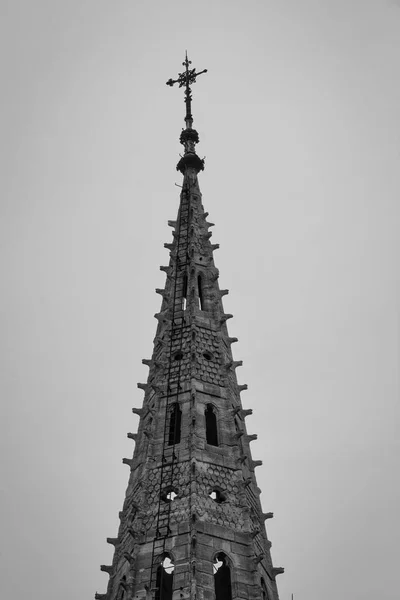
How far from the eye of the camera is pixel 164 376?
35219mm

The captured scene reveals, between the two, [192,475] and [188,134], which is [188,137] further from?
[192,475]

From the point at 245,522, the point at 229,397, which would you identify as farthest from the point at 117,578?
the point at 229,397

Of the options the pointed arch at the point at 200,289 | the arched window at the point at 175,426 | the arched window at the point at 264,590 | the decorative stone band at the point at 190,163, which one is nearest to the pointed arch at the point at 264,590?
the arched window at the point at 264,590

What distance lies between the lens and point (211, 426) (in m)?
32.7

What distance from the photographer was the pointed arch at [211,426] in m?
31.9

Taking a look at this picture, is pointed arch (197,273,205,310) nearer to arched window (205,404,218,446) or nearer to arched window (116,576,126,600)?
arched window (205,404,218,446)

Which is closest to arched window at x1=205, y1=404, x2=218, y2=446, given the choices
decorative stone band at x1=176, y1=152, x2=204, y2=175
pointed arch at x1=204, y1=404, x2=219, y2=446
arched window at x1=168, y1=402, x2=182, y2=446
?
pointed arch at x1=204, y1=404, x2=219, y2=446

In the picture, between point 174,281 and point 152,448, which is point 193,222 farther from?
point 152,448

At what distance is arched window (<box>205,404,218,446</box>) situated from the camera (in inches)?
1257

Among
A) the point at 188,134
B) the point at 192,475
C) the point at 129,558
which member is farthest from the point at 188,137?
the point at 129,558

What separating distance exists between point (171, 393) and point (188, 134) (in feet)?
83.8

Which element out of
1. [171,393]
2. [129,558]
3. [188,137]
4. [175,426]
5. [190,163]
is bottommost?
[129,558]

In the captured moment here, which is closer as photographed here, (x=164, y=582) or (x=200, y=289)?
(x=164, y=582)

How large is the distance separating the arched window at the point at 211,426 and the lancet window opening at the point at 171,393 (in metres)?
1.39
